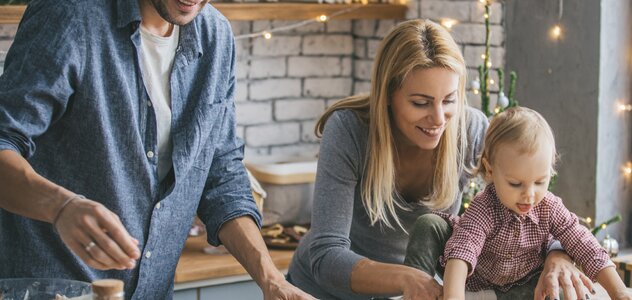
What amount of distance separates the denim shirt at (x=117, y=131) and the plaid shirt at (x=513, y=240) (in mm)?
486

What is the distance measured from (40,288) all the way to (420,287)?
73 centimetres

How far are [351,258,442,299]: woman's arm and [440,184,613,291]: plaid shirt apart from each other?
0.27ft

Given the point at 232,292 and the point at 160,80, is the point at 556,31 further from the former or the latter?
the point at 160,80

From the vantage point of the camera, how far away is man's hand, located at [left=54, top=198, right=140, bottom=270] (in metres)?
1.52

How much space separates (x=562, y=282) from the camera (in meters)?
1.98

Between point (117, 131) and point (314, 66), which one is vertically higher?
point (117, 131)

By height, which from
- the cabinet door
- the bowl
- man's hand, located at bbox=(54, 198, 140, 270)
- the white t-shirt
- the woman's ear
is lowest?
the cabinet door

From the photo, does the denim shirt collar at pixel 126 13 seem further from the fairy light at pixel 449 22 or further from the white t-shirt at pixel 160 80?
the fairy light at pixel 449 22

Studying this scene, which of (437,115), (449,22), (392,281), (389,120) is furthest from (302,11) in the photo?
(392,281)

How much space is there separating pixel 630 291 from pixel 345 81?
7.58ft

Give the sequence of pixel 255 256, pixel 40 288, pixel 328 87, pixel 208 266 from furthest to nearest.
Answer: pixel 328 87 < pixel 208 266 < pixel 255 256 < pixel 40 288

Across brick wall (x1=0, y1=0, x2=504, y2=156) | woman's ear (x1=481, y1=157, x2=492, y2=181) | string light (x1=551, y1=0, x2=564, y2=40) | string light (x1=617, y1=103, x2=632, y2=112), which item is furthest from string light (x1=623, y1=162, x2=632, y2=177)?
woman's ear (x1=481, y1=157, x2=492, y2=181)

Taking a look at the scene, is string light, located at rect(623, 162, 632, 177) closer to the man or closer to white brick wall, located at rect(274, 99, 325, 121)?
white brick wall, located at rect(274, 99, 325, 121)

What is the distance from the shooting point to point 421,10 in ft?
12.5
